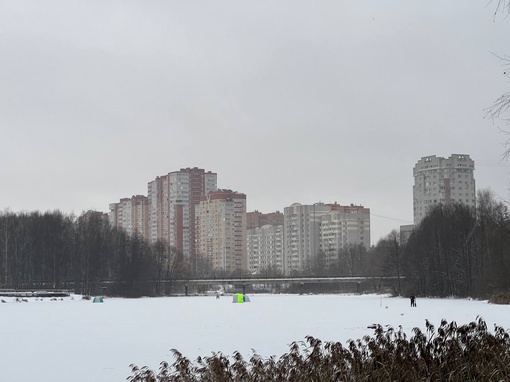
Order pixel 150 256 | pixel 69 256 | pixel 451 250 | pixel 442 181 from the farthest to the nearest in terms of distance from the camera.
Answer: pixel 442 181, pixel 150 256, pixel 69 256, pixel 451 250

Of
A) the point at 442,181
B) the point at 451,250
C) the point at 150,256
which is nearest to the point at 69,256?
the point at 150,256

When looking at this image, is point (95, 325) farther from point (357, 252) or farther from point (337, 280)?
point (357, 252)

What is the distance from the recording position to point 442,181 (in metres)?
187

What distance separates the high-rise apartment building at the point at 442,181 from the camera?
613 ft

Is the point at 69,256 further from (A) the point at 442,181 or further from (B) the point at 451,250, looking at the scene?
(A) the point at 442,181

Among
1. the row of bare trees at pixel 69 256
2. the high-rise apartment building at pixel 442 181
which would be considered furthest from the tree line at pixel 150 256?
the high-rise apartment building at pixel 442 181

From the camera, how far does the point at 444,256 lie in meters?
103

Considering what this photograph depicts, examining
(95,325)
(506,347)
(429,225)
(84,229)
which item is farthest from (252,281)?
(506,347)

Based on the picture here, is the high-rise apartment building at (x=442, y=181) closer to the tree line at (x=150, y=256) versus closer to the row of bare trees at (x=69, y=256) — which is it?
the tree line at (x=150, y=256)

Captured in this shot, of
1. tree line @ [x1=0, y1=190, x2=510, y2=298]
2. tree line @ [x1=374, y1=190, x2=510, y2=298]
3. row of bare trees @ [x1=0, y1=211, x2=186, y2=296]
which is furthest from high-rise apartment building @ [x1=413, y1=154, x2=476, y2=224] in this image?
row of bare trees @ [x1=0, y1=211, x2=186, y2=296]

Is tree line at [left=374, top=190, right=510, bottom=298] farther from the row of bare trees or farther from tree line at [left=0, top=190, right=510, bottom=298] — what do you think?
the row of bare trees

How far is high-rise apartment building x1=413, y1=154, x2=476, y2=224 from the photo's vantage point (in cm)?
18675

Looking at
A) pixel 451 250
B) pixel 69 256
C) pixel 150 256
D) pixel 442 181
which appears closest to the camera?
pixel 451 250

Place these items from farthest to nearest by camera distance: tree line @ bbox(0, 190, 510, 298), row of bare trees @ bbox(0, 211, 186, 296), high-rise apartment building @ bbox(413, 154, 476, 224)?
1. high-rise apartment building @ bbox(413, 154, 476, 224)
2. row of bare trees @ bbox(0, 211, 186, 296)
3. tree line @ bbox(0, 190, 510, 298)
